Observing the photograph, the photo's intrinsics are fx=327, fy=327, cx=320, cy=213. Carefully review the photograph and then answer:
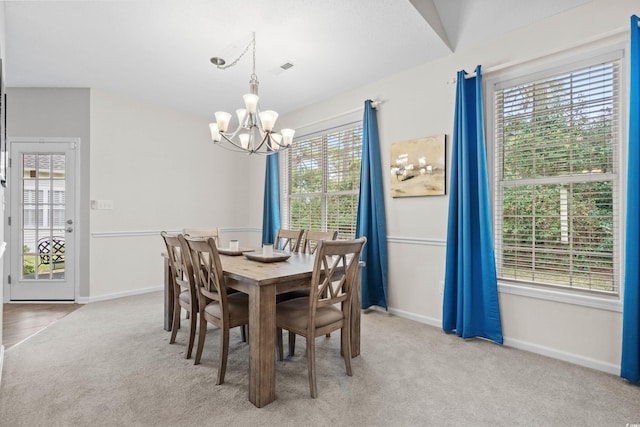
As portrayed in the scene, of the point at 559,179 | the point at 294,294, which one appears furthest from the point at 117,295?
the point at 559,179

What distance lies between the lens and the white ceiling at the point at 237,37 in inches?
95.5

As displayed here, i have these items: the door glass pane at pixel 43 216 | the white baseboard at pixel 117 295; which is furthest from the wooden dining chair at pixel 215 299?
the door glass pane at pixel 43 216

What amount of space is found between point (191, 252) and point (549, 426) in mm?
2263

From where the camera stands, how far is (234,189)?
17.7 ft

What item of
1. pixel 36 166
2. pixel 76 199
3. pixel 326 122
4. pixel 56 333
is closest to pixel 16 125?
pixel 36 166

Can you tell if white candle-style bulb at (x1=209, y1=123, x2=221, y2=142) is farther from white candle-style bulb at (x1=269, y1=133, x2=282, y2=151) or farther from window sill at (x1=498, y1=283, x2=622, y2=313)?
window sill at (x1=498, y1=283, x2=622, y2=313)

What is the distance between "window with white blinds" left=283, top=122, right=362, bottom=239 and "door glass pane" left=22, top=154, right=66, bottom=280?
2835 mm

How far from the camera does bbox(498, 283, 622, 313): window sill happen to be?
2.25 m

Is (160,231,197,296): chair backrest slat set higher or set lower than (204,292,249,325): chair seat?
higher

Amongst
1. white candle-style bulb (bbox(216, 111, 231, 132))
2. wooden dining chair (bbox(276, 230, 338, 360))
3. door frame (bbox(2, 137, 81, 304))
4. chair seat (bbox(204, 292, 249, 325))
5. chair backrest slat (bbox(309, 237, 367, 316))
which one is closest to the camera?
chair backrest slat (bbox(309, 237, 367, 316))

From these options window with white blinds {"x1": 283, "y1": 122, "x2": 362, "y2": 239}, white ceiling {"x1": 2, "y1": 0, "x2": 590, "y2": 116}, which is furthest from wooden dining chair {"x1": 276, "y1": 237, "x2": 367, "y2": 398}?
window with white blinds {"x1": 283, "y1": 122, "x2": 362, "y2": 239}

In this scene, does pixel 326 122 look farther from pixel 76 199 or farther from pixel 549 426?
pixel 549 426

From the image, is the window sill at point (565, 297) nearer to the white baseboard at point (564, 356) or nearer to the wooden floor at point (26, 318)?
the white baseboard at point (564, 356)

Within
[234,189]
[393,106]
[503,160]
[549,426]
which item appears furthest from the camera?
[234,189]
